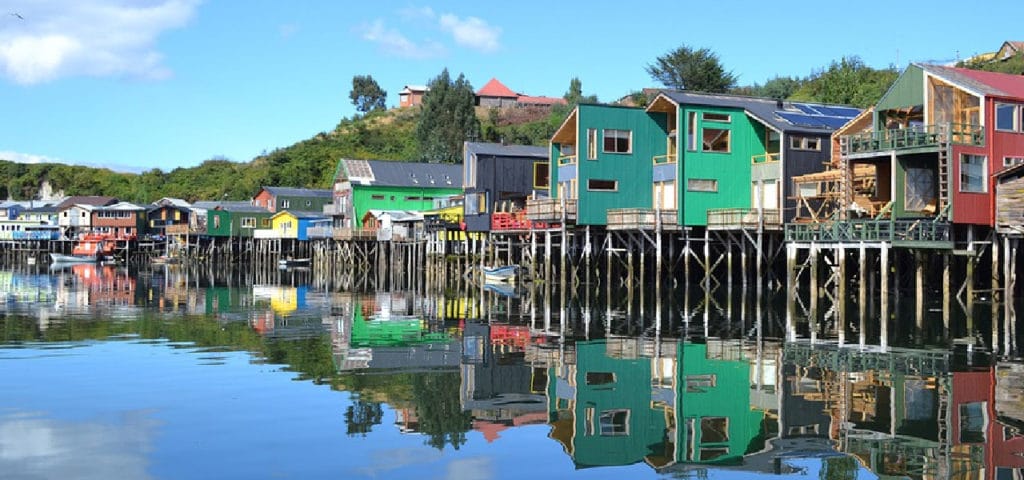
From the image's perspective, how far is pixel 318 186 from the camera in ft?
397

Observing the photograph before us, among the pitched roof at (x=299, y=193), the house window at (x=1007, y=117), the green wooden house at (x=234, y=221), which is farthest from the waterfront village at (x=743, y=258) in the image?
the green wooden house at (x=234, y=221)

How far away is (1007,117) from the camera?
120 ft

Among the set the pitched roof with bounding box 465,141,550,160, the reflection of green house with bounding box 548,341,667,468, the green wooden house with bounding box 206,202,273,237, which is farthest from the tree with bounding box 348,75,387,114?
the reflection of green house with bounding box 548,341,667,468

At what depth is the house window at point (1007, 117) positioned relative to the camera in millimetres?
36344

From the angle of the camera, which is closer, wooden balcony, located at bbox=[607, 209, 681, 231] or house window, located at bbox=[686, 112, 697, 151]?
wooden balcony, located at bbox=[607, 209, 681, 231]

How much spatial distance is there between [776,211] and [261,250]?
68358 mm

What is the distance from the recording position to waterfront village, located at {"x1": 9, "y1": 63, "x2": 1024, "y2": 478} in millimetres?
15734

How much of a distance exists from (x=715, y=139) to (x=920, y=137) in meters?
13.1

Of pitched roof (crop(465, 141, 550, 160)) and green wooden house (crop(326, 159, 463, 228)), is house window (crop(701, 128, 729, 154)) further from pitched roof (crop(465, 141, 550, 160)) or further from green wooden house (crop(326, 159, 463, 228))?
green wooden house (crop(326, 159, 463, 228))

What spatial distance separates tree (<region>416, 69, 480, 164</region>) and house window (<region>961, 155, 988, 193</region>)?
75003 mm

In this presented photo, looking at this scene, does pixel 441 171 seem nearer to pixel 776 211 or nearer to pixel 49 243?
pixel 776 211

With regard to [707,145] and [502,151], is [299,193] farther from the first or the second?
[707,145]

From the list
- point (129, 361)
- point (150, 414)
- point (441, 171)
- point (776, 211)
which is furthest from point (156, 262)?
point (150, 414)

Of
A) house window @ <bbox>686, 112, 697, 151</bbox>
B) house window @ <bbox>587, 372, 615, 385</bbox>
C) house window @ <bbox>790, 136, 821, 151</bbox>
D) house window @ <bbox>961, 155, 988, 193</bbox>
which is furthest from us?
house window @ <bbox>686, 112, 697, 151</bbox>
